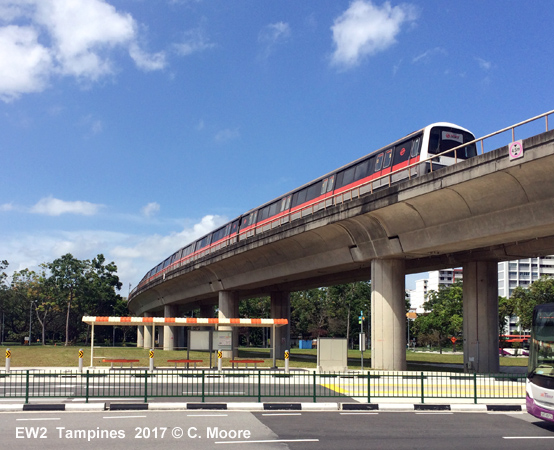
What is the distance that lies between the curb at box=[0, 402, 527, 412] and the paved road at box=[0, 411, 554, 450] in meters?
0.44

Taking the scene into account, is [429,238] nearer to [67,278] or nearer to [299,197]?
[299,197]

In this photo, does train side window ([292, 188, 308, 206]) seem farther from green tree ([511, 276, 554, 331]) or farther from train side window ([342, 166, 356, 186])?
green tree ([511, 276, 554, 331])

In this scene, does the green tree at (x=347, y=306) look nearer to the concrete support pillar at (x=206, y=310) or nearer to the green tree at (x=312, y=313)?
the green tree at (x=312, y=313)

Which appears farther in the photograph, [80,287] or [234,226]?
[80,287]

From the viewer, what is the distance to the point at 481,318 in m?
32.0

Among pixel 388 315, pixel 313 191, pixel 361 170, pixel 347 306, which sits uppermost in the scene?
pixel 361 170

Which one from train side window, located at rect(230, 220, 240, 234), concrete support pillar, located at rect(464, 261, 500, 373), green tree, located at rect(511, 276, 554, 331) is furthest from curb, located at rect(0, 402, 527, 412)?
green tree, located at rect(511, 276, 554, 331)

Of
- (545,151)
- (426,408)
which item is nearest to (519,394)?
(426,408)

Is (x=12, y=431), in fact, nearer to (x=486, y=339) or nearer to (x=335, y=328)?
(x=486, y=339)

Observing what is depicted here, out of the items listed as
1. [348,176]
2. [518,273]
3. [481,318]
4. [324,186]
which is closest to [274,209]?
[324,186]

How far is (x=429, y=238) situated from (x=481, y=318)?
8.32 metres

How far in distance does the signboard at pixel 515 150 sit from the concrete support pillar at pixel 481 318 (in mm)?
13898

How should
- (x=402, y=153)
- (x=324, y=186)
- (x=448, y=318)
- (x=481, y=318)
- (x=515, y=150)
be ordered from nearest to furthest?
(x=515, y=150) → (x=402, y=153) → (x=481, y=318) → (x=324, y=186) → (x=448, y=318)

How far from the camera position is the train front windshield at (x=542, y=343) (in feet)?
44.4
